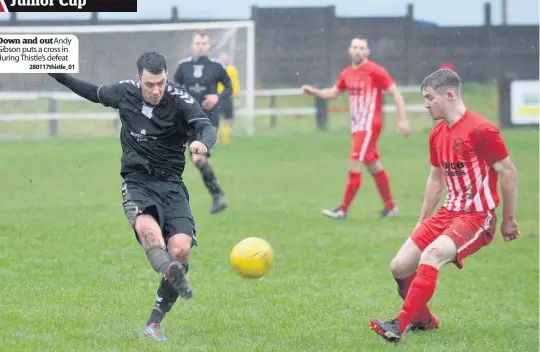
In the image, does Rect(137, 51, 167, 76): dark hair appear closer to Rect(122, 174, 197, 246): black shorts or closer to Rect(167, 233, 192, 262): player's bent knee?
Rect(122, 174, 197, 246): black shorts

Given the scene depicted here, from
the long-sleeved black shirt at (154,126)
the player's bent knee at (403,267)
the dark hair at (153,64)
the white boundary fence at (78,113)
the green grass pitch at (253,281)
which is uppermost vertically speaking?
the dark hair at (153,64)

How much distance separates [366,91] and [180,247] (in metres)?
7.03

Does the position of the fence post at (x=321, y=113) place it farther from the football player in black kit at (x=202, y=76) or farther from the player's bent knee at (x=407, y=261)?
the player's bent knee at (x=407, y=261)

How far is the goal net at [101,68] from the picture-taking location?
22938 mm

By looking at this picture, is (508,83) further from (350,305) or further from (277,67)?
(350,305)

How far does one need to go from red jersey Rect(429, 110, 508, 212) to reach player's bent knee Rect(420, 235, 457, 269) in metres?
0.31

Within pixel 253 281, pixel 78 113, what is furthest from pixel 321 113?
pixel 253 281

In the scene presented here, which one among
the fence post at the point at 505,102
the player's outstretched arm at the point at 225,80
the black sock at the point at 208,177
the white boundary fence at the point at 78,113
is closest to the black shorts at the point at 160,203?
the black sock at the point at 208,177

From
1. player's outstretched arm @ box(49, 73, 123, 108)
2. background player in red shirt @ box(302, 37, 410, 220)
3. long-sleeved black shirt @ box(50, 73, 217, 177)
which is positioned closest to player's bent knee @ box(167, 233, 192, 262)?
long-sleeved black shirt @ box(50, 73, 217, 177)

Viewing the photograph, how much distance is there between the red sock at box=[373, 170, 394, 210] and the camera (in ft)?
43.9

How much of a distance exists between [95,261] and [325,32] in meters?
20.2

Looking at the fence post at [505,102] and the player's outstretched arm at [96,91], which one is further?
the fence post at [505,102]

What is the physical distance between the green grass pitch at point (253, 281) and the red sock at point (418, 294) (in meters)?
0.22

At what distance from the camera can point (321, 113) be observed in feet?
92.4
